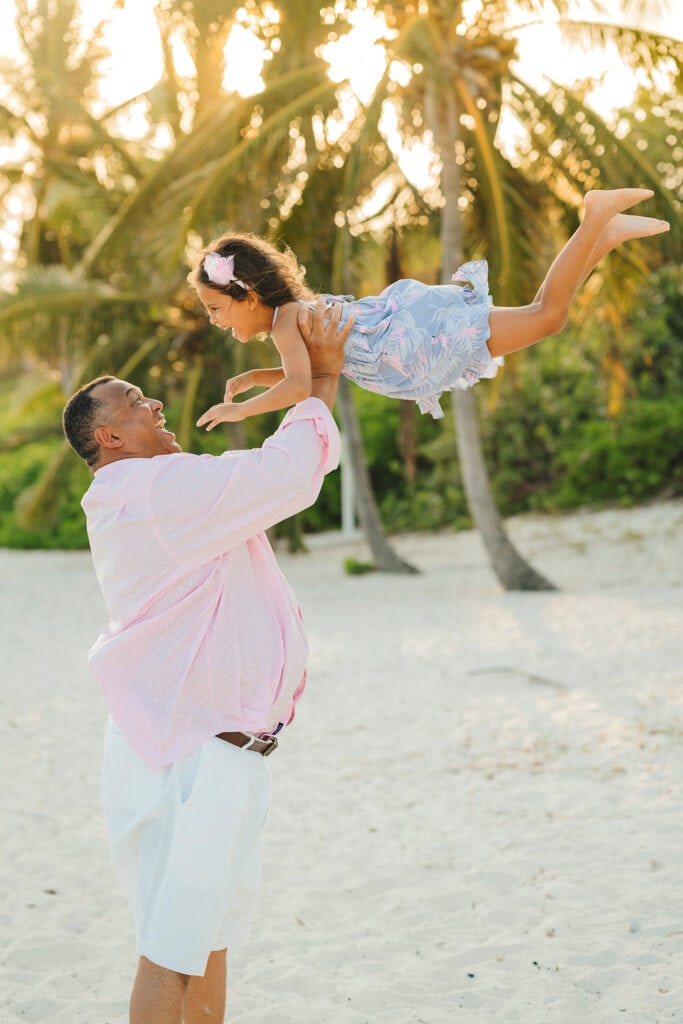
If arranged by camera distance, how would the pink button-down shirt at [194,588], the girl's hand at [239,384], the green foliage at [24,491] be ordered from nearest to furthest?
the pink button-down shirt at [194,588] → the girl's hand at [239,384] → the green foliage at [24,491]

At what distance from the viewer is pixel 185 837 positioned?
2461 millimetres

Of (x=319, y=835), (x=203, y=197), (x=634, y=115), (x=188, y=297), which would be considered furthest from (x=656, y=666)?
(x=634, y=115)

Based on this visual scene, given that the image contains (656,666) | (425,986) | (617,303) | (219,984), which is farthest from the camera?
(617,303)

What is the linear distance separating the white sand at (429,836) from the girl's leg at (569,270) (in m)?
2.12

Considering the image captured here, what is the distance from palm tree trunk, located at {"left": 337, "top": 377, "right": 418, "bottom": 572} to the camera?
14.4 metres

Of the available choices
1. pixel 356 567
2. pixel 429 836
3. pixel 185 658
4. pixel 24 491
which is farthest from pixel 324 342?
pixel 24 491

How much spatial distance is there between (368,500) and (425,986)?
1095 centimetres

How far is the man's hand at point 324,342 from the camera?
8.98 feet

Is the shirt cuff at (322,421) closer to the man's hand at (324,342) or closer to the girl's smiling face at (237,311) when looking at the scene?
the man's hand at (324,342)

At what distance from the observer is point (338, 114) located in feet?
38.6

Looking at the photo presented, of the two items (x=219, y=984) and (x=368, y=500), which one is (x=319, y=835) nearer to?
(x=219, y=984)

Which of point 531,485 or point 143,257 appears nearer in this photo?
point 143,257

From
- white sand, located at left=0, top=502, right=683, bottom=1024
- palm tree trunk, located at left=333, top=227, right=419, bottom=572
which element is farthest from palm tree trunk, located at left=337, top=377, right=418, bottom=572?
white sand, located at left=0, top=502, right=683, bottom=1024

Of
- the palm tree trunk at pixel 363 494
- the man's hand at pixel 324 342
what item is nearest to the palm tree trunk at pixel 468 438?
the palm tree trunk at pixel 363 494
